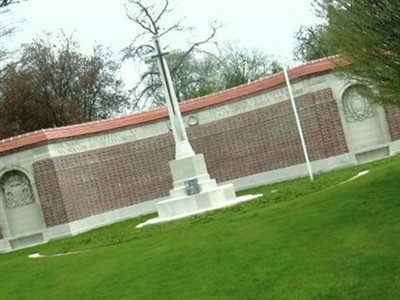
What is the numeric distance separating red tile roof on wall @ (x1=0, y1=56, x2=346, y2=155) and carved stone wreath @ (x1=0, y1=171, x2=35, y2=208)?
0.89 metres

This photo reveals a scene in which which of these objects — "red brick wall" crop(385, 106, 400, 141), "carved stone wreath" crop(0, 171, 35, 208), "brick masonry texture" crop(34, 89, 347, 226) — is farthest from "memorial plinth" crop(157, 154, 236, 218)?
"red brick wall" crop(385, 106, 400, 141)

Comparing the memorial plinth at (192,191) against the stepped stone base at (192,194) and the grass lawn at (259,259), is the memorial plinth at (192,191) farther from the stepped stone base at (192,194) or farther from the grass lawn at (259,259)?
the grass lawn at (259,259)

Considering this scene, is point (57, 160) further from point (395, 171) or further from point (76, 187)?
point (395, 171)

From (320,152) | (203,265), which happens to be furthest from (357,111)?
(203,265)

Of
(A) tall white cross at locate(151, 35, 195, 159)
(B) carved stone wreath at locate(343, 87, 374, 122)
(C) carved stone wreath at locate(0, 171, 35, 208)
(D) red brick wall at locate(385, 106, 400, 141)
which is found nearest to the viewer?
(A) tall white cross at locate(151, 35, 195, 159)

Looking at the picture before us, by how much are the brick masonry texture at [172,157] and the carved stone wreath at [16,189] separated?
589mm

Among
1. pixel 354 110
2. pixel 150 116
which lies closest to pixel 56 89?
pixel 150 116

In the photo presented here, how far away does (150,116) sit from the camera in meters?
27.5

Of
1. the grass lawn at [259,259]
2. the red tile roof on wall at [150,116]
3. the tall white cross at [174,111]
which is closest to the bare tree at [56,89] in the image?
the red tile roof on wall at [150,116]

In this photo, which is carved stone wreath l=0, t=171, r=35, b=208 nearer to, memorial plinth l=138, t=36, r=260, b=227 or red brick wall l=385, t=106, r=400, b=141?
memorial plinth l=138, t=36, r=260, b=227

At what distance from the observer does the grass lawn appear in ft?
27.4

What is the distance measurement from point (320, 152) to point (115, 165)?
721 centimetres

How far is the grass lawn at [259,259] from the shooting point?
8.34 meters

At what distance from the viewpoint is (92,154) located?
86.0 feet
